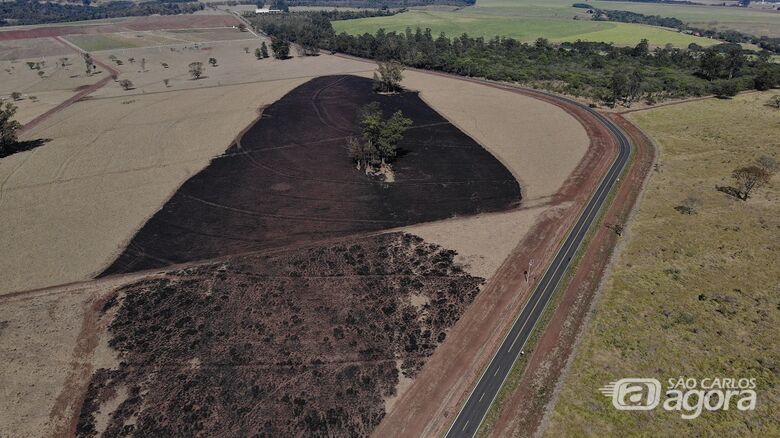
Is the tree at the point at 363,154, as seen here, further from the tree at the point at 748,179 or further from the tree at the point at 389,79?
the tree at the point at 748,179

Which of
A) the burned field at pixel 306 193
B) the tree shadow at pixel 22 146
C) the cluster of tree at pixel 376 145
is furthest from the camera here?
the tree shadow at pixel 22 146

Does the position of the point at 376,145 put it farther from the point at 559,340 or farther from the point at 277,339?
the point at 559,340

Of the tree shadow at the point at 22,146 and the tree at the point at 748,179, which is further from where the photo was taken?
the tree shadow at the point at 22,146

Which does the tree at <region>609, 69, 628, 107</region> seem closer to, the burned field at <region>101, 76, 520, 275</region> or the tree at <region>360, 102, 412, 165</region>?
the burned field at <region>101, 76, 520, 275</region>

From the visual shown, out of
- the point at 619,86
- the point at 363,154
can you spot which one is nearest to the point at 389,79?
the point at 363,154

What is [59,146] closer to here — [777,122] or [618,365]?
[618,365]

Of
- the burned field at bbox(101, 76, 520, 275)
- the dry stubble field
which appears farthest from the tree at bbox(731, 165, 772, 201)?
the burned field at bbox(101, 76, 520, 275)

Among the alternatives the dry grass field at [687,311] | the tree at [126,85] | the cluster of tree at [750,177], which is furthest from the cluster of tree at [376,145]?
the tree at [126,85]

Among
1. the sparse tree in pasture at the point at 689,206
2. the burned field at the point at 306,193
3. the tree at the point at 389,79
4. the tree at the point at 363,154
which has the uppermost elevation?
the tree at the point at 389,79
